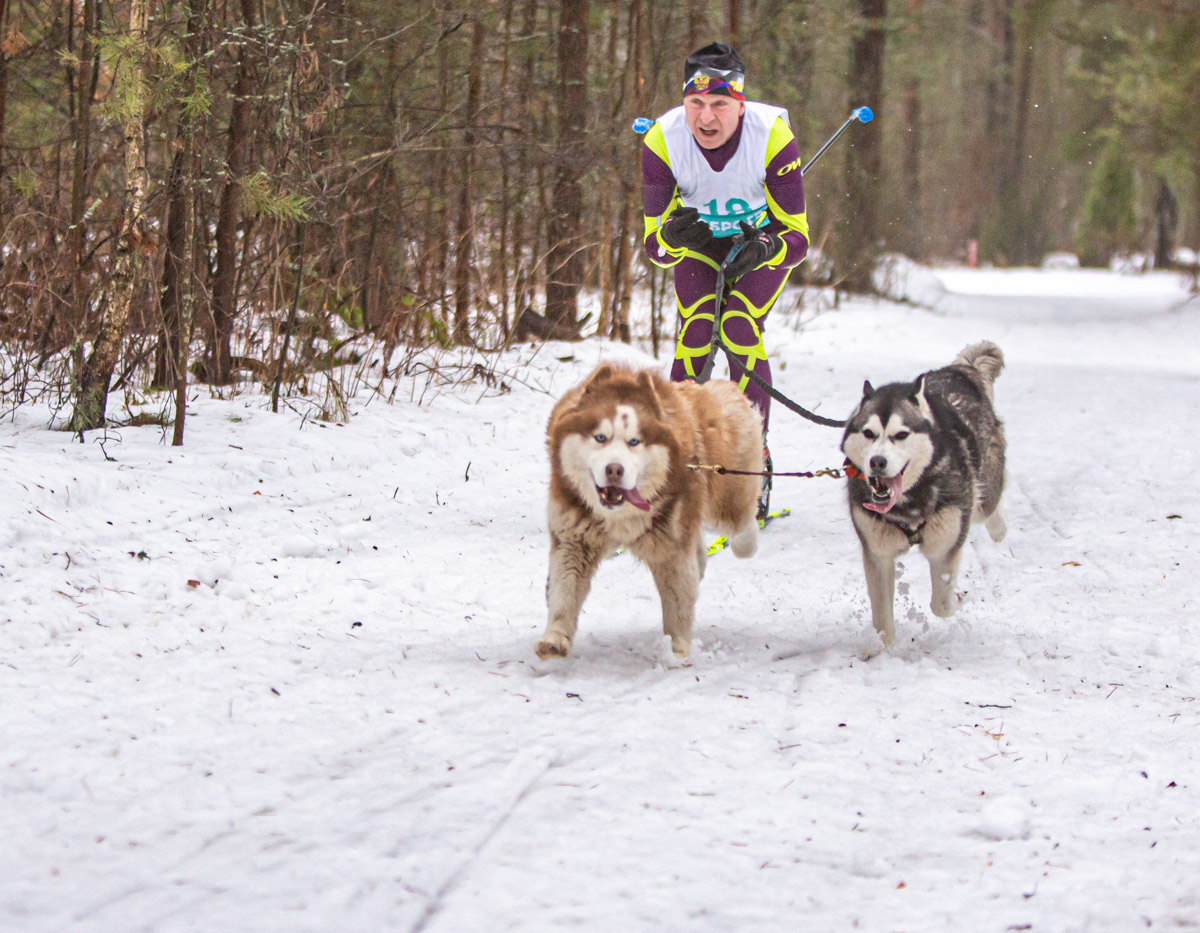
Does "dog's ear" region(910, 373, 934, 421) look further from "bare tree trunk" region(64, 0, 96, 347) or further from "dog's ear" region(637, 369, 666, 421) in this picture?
"bare tree trunk" region(64, 0, 96, 347)

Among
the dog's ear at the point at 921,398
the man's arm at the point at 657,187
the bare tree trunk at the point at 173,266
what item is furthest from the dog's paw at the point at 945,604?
the bare tree trunk at the point at 173,266

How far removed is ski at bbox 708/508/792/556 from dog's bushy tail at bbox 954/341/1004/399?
4.43 ft

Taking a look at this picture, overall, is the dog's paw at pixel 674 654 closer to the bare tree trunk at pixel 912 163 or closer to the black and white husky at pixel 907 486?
the black and white husky at pixel 907 486

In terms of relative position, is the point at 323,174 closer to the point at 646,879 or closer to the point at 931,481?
the point at 931,481

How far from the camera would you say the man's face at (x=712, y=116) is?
5195 millimetres

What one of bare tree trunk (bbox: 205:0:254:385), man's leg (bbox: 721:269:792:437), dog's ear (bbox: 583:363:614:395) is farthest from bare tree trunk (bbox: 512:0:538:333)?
dog's ear (bbox: 583:363:614:395)

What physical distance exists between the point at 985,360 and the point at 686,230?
165 cm

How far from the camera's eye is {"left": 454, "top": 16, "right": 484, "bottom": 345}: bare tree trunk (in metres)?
8.85

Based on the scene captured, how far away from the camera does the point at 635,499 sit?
3814 millimetres

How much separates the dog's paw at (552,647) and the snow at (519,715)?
0.09 m

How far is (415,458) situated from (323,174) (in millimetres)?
1886

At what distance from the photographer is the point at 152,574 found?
167 inches

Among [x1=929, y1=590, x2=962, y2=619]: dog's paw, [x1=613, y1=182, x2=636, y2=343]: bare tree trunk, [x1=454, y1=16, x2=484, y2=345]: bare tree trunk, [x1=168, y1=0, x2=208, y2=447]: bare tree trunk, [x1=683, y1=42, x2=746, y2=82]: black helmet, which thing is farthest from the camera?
[x1=613, y1=182, x2=636, y2=343]: bare tree trunk

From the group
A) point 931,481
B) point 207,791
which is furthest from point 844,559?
point 207,791
